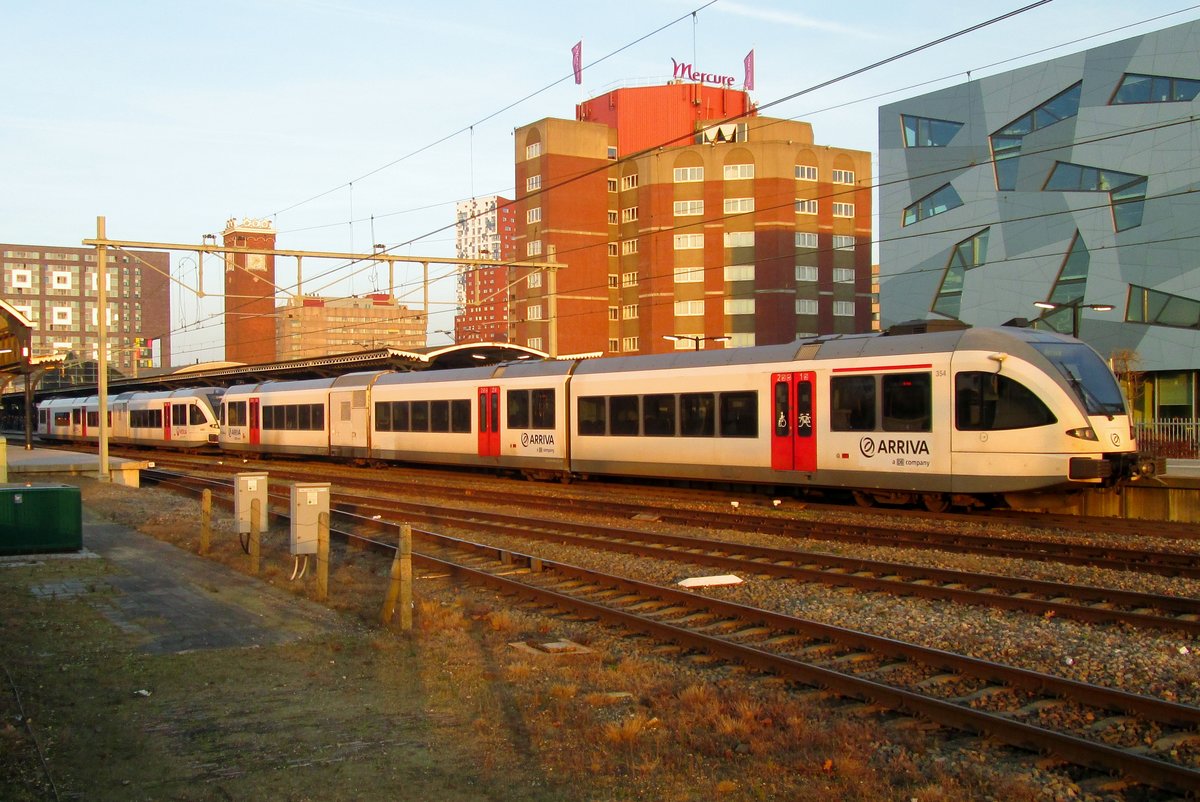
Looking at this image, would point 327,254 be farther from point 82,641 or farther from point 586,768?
point 586,768

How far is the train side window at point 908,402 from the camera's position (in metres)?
15.9

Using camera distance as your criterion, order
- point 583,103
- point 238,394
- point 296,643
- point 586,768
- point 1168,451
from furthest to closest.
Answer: point 583,103
point 238,394
point 1168,451
point 296,643
point 586,768

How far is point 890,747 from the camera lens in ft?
20.2

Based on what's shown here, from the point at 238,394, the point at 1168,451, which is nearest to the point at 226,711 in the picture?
the point at 1168,451

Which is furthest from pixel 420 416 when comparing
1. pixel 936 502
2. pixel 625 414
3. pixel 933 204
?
pixel 933 204

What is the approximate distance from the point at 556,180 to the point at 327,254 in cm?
5429

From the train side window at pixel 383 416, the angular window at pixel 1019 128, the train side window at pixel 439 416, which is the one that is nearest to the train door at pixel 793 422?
the train side window at pixel 439 416

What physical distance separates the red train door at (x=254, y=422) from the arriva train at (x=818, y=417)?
10981 mm

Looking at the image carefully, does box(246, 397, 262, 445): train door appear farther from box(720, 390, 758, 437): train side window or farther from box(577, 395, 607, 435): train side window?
box(720, 390, 758, 437): train side window

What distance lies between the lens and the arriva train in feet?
48.9

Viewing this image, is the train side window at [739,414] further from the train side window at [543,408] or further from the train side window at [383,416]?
the train side window at [383,416]

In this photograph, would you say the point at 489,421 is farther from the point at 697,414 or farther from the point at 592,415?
the point at 697,414

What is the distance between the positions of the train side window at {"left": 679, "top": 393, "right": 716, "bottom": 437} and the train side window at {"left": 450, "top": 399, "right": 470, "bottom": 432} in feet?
26.7

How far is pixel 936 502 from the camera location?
55.3ft
